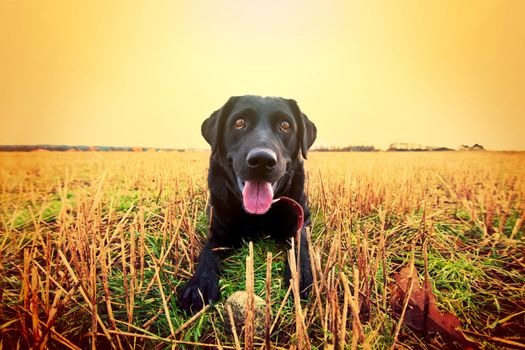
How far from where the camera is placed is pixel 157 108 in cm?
257

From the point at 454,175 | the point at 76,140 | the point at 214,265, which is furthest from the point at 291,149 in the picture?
the point at 454,175

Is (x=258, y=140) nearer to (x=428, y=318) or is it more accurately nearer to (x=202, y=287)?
(x=202, y=287)

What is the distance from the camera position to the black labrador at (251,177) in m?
1.79

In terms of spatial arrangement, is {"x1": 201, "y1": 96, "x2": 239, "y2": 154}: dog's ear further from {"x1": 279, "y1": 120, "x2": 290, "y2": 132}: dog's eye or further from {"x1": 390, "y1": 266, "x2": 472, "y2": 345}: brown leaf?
{"x1": 390, "y1": 266, "x2": 472, "y2": 345}: brown leaf

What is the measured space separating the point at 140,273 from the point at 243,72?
1.85 meters

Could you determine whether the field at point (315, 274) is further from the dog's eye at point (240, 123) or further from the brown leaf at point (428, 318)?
the dog's eye at point (240, 123)

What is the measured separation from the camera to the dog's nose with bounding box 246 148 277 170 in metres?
1.79

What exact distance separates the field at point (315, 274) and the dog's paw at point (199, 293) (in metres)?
0.05

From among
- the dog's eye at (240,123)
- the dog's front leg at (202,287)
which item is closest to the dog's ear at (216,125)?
the dog's eye at (240,123)

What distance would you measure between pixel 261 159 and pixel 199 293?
0.86m

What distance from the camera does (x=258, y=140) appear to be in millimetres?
2012

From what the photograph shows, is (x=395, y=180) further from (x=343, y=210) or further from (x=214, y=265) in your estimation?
(x=214, y=265)

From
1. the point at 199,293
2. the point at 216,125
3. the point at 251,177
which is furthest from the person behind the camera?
the point at 216,125

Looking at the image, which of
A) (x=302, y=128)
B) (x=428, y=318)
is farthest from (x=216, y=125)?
(x=428, y=318)
